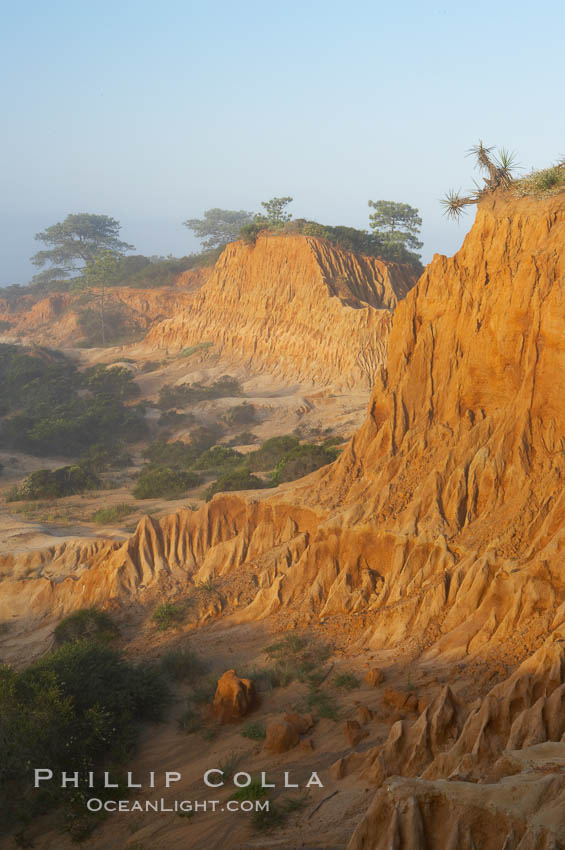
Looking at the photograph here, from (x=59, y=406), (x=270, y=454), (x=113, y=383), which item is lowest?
(x=270, y=454)

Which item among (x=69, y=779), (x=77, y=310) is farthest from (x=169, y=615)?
(x=77, y=310)

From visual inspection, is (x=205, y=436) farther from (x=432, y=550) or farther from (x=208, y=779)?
(x=208, y=779)

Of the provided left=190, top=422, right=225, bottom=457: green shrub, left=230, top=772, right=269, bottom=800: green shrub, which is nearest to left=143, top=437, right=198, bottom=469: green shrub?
left=190, top=422, right=225, bottom=457: green shrub

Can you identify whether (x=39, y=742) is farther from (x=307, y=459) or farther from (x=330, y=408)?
(x=330, y=408)

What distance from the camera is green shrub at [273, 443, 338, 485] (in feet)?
70.9

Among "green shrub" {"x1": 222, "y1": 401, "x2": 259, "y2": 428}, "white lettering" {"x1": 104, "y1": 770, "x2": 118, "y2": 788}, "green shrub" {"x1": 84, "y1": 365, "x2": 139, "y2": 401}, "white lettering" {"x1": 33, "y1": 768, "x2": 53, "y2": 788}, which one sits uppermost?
"green shrub" {"x1": 84, "y1": 365, "x2": 139, "y2": 401}

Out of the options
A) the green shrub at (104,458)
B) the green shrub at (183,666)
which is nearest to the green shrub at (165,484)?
the green shrub at (104,458)

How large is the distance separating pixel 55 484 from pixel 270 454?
842 centimetres

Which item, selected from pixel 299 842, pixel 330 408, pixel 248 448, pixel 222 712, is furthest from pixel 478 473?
pixel 330 408

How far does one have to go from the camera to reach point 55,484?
2570 centimetres

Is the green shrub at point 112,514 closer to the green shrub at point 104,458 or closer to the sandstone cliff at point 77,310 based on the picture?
the green shrub at point 104,458

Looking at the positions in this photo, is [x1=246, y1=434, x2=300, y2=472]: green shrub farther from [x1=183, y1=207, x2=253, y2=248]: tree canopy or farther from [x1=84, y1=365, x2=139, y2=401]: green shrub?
[x1=183, y1=207, x2=253, y2=248]: tree canopy

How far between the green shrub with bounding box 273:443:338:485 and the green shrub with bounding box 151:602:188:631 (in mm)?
7630

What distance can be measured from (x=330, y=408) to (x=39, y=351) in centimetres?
2606
